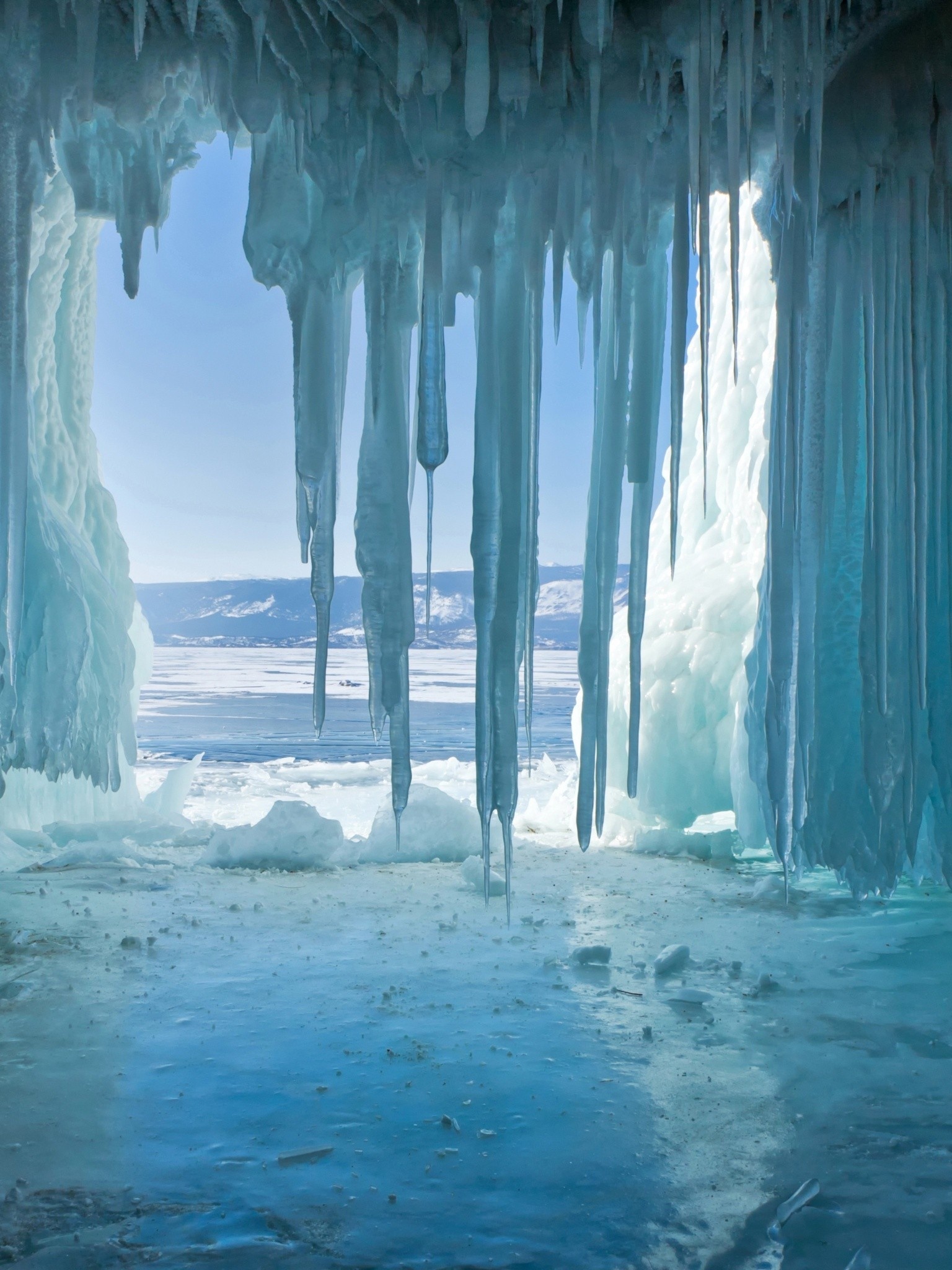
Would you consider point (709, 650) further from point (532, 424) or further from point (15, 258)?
point (15, 258)

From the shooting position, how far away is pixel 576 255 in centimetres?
455

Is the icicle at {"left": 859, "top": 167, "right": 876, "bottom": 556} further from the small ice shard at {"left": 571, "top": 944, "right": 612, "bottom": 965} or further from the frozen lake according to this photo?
the frozen lake

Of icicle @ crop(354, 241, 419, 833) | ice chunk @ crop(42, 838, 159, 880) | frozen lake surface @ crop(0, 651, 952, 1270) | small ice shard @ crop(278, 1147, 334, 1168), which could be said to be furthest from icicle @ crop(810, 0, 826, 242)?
ice chunk @ crop(42, 838, 159, 880)

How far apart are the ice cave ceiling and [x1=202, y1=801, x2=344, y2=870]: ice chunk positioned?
2.46 m

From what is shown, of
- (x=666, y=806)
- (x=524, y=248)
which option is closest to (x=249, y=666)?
(x=666, y=806)

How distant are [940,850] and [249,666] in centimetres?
4224

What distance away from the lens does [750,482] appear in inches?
294

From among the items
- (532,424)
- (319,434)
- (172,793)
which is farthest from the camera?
(172,793)

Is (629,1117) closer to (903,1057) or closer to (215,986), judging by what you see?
(903,1057)

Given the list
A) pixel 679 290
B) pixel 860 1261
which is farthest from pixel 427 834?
pixel 860 1261

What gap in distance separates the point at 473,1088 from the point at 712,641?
488 centimetres

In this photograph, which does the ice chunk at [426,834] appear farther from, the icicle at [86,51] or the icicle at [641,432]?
the icicle at [86,51]

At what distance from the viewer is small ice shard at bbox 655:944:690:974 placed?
413cm

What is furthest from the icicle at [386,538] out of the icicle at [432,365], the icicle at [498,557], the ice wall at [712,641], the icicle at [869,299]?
the ice wall at [712,641]
